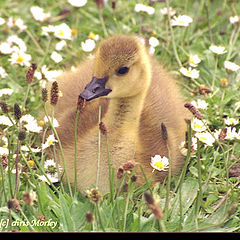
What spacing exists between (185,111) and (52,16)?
1735 mm

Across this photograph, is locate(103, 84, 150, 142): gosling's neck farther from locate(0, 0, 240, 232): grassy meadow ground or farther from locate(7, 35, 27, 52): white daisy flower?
locate(7, 35, 27, 52): white daisy flower

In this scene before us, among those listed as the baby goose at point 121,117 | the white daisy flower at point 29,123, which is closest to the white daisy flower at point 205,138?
the baby goose at point 121,117

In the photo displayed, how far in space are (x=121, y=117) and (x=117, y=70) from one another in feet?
0.76

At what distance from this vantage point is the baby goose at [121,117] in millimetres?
2324

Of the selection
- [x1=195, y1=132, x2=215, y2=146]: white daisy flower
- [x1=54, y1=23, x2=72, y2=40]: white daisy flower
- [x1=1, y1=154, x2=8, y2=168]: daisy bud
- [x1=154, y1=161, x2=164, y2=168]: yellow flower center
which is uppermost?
[x1=1, y1=154, x2=8, y2=168]: daisy bud

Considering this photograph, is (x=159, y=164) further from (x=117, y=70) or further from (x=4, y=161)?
(x=4, y=161)

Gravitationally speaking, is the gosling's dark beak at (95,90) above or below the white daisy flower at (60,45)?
above

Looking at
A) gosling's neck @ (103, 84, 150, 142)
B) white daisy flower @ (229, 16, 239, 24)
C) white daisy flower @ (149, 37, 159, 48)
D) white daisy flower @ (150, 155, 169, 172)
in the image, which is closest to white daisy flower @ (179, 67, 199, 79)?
white daisy flower @ (149, 37, 159, 48)

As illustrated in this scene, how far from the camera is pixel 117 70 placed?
234 cm

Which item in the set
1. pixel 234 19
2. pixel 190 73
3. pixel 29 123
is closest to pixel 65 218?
pixel 29 123

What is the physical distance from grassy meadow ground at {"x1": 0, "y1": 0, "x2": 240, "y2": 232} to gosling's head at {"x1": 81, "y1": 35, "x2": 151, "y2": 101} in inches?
12.6

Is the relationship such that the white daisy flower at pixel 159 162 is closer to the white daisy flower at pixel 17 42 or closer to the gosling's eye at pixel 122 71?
the gosling's eye at pixel 122 71

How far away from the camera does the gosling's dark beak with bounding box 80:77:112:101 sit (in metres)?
2.24

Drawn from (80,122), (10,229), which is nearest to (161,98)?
(80,122)
